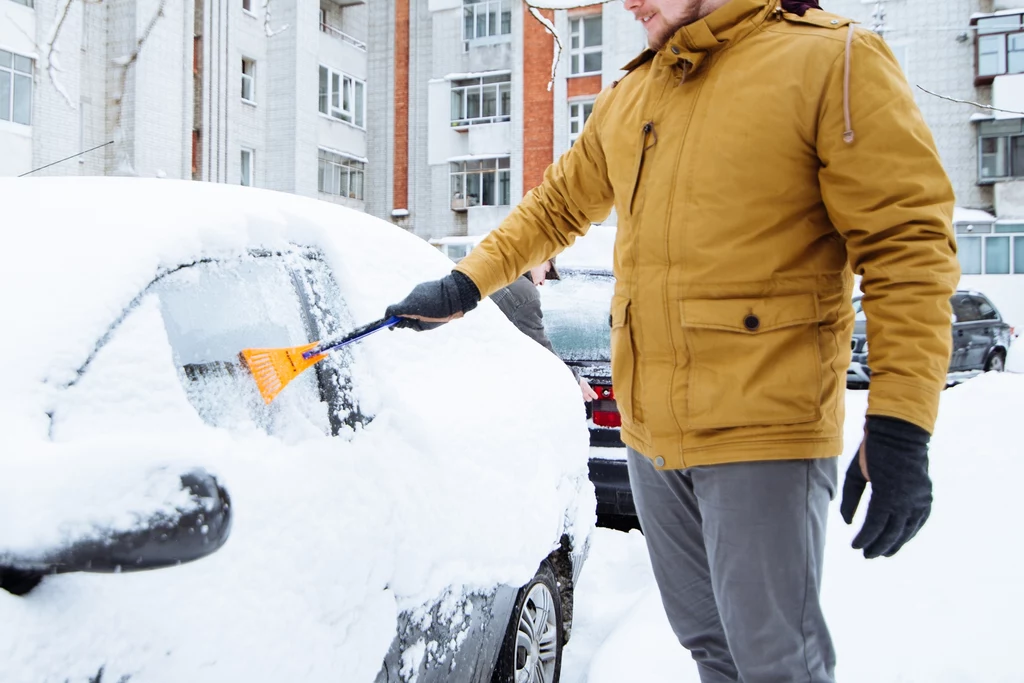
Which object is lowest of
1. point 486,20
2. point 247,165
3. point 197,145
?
point 197,145

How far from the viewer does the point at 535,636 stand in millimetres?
2572

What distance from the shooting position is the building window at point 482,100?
91.8 ft

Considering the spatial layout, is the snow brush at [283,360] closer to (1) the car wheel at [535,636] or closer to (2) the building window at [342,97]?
(1) the car wheel at [535,636]

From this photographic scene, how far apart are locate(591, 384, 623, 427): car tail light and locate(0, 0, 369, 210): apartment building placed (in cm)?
542

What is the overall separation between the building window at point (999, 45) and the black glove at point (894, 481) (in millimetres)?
25495

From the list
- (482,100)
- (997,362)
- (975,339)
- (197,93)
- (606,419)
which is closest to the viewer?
(606,419)

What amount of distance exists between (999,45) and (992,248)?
215 inches

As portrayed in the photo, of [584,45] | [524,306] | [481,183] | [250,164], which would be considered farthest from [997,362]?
[250,164]

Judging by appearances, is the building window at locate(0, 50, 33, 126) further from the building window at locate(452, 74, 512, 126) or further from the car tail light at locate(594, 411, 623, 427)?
the car tail light at locate(594, 411, 623, 427)

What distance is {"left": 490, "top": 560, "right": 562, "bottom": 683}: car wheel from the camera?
7.77 ft

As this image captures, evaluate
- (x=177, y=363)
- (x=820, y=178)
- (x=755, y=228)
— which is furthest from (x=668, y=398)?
(x=177, y=363)

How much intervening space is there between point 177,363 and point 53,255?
0.30 metres

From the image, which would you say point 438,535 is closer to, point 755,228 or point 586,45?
point 755,228

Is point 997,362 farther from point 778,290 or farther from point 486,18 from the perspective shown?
point 486,18
